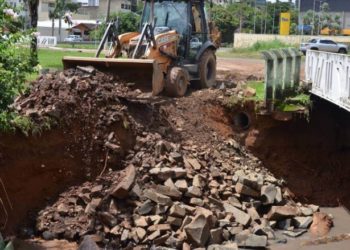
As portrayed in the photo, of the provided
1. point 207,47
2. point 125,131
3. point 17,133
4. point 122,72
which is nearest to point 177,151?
point 125,131

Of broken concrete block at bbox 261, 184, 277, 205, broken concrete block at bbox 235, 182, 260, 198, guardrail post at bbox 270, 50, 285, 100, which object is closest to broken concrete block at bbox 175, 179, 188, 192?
broken concrete block at bbox 235, 182, 260, 198

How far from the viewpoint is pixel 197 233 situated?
12938 millimetres

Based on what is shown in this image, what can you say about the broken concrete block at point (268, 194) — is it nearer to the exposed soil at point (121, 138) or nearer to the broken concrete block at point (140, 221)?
the exposed soil at point (121, 138)

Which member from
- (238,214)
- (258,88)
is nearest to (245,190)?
(238,214)

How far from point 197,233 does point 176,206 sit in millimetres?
862

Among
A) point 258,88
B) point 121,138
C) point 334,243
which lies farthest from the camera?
point 258,88

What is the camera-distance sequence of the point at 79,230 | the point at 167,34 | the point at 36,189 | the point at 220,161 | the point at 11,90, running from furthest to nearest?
the point at 167,34
the point at 220,161
the point at 36,189
the point at 79,230
the point at 11,90

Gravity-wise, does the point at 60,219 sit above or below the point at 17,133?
below

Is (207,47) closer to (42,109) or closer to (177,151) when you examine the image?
(177,151)

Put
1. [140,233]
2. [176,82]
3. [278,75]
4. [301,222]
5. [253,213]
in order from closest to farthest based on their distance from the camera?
[140,233] < [253,213] < [301,222] < [176,82] < [278,75]

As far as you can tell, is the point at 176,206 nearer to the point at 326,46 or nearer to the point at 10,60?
the point at 10,60

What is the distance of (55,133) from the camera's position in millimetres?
14055

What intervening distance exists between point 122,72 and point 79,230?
528cm

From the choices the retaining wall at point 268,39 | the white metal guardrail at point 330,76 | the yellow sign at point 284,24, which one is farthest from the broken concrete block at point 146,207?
the yellow sign at point 284,24
